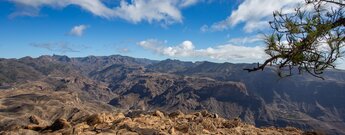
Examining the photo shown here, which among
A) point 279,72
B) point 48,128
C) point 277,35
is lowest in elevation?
point 48,128

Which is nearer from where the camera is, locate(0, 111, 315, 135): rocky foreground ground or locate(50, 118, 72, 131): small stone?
locate(0, 111, 315, 135): rocky foreground ground

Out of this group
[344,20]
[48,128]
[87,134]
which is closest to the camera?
[344,20]

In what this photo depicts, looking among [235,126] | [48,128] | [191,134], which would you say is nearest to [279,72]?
[191,134]

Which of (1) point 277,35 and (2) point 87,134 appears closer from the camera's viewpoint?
(1) point 277,35

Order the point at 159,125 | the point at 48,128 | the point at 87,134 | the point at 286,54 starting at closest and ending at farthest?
A: the point at 286,54, the point at 87,134, the point at 159,125, the point at 48,128

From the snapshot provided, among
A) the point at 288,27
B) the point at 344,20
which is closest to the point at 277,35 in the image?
the point at 288,27

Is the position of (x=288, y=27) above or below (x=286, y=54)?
above

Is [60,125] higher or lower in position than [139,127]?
lower

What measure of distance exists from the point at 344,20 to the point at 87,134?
15.5 meters

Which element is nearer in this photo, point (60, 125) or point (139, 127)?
point (139, 127)

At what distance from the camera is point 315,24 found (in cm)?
1249

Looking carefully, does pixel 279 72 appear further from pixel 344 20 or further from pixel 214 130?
pixel 214 130

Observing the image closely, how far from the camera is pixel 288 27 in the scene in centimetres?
1287

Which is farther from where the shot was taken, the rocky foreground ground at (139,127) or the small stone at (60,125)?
the small stone at (60,125)
